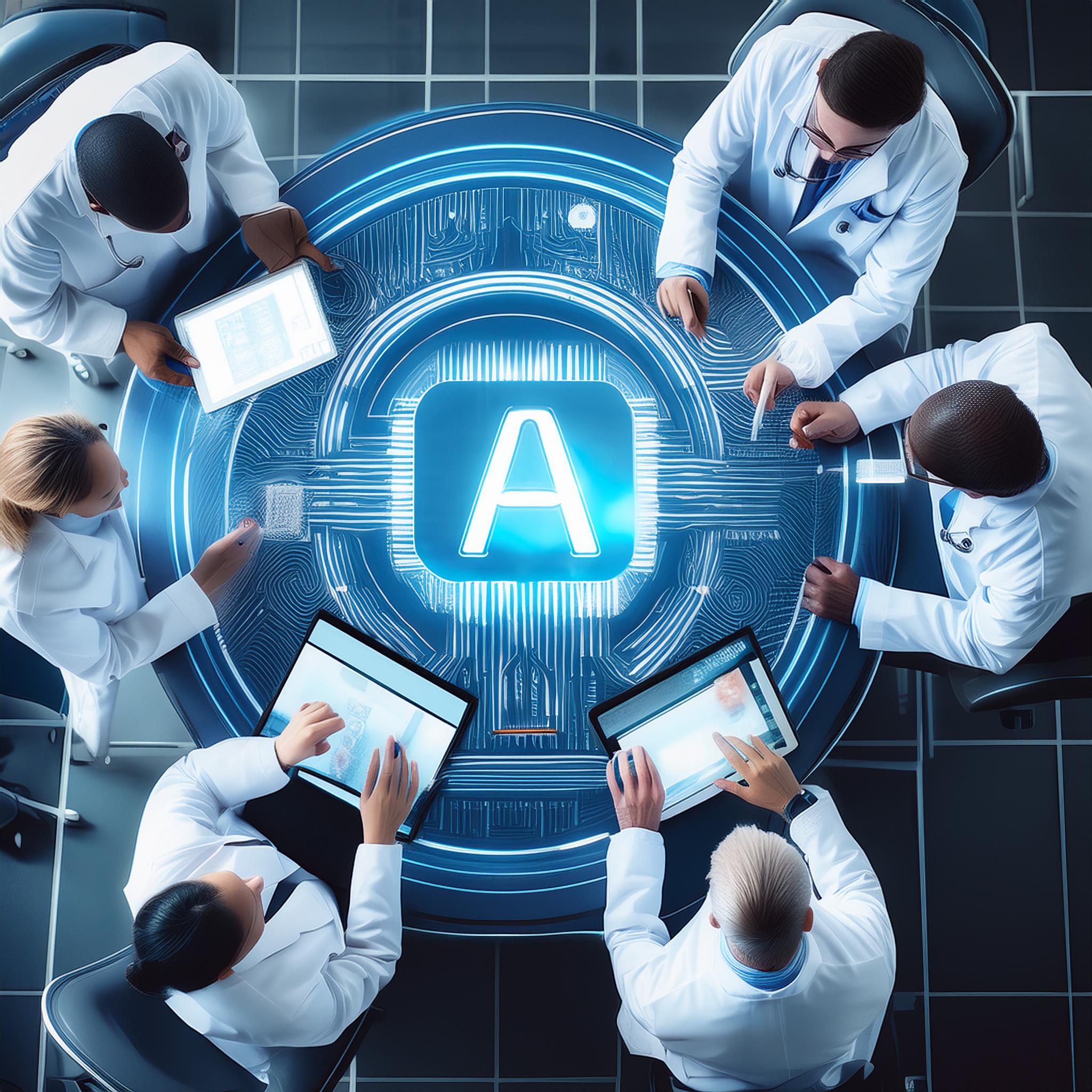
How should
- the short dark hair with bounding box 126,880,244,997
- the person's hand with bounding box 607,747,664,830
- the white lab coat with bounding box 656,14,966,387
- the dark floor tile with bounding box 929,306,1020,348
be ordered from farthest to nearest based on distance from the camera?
1. the dark floor tile with bounding box 929,306,1020,348
2. the white lab coat with bounding box 656,14,966,387
3. the person's hand with bounding box 607,747,664,830
4. the short dark hair with bounding box 126,880,244,997

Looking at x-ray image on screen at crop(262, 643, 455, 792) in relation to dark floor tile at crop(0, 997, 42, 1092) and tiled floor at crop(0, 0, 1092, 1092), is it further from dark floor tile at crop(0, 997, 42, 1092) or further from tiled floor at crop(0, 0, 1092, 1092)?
dark floor tile at crop(0, 997, 42, 1092)

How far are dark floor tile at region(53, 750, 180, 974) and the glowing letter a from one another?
4.59 feet

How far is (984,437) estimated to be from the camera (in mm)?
1629

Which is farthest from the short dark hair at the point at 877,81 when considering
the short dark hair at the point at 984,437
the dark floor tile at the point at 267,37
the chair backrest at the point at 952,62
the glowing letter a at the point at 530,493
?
the dark floor tile at the point at 267,37

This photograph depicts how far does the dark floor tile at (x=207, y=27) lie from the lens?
2.85m

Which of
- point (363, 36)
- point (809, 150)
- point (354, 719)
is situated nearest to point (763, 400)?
point (809, 150)

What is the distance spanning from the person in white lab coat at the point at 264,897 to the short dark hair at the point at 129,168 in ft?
3.70

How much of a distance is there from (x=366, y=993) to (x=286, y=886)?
0.99 ft

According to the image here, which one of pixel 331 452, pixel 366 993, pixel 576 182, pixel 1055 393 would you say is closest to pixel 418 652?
pixel 331 452

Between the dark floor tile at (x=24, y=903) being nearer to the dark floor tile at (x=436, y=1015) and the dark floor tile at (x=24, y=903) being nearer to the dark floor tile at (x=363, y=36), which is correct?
the dark floor tile at (x=436, y=1015)

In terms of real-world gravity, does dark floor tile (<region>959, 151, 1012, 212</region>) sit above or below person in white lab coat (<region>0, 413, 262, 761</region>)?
above

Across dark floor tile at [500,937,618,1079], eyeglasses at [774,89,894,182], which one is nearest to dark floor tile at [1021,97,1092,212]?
eyeglasses at [774,89,894,182]

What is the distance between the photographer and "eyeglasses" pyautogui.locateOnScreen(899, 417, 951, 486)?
1.77 meters

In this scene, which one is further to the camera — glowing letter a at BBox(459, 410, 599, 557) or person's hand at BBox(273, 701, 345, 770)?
glowing letter a at BBox(459, 410, 599, 557)
